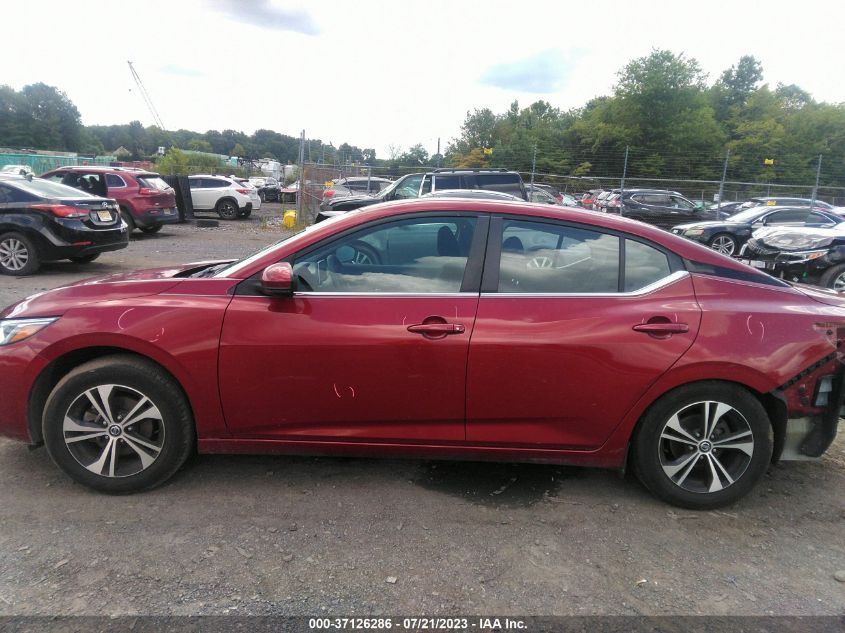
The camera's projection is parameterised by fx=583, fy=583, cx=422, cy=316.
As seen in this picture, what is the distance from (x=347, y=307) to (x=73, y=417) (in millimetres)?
1523

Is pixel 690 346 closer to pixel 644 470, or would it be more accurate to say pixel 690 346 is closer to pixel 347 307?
pixel 644 470

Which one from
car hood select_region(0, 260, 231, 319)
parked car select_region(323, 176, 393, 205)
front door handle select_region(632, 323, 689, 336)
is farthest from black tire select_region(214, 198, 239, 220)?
front door handle select_region(632, 323, 689, 336)

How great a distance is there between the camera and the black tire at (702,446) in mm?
2932

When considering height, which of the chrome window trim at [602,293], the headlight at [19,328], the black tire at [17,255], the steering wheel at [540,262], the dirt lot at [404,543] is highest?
the steering wheel at [540,262]

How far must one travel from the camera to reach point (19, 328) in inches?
119

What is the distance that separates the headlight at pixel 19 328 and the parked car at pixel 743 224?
13.5 m

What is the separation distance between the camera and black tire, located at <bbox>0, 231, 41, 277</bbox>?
8734 millimetres

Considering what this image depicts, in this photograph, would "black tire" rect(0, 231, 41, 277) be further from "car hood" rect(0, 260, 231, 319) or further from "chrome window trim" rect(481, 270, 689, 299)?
"chrome window trim" rect(481, 270, 689, 299)

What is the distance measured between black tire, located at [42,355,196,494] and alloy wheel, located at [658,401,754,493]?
2.50m

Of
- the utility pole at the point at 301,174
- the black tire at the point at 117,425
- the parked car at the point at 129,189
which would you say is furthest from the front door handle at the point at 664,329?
the utility pole at the point at 301,174

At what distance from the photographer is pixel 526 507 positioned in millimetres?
3062

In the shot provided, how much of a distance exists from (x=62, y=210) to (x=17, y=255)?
0.99 m

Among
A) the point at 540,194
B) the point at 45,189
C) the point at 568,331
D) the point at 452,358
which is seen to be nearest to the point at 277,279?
the point at 452,358

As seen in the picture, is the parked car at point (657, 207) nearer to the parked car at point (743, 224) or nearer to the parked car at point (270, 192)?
the parked car at point (743, 224)
